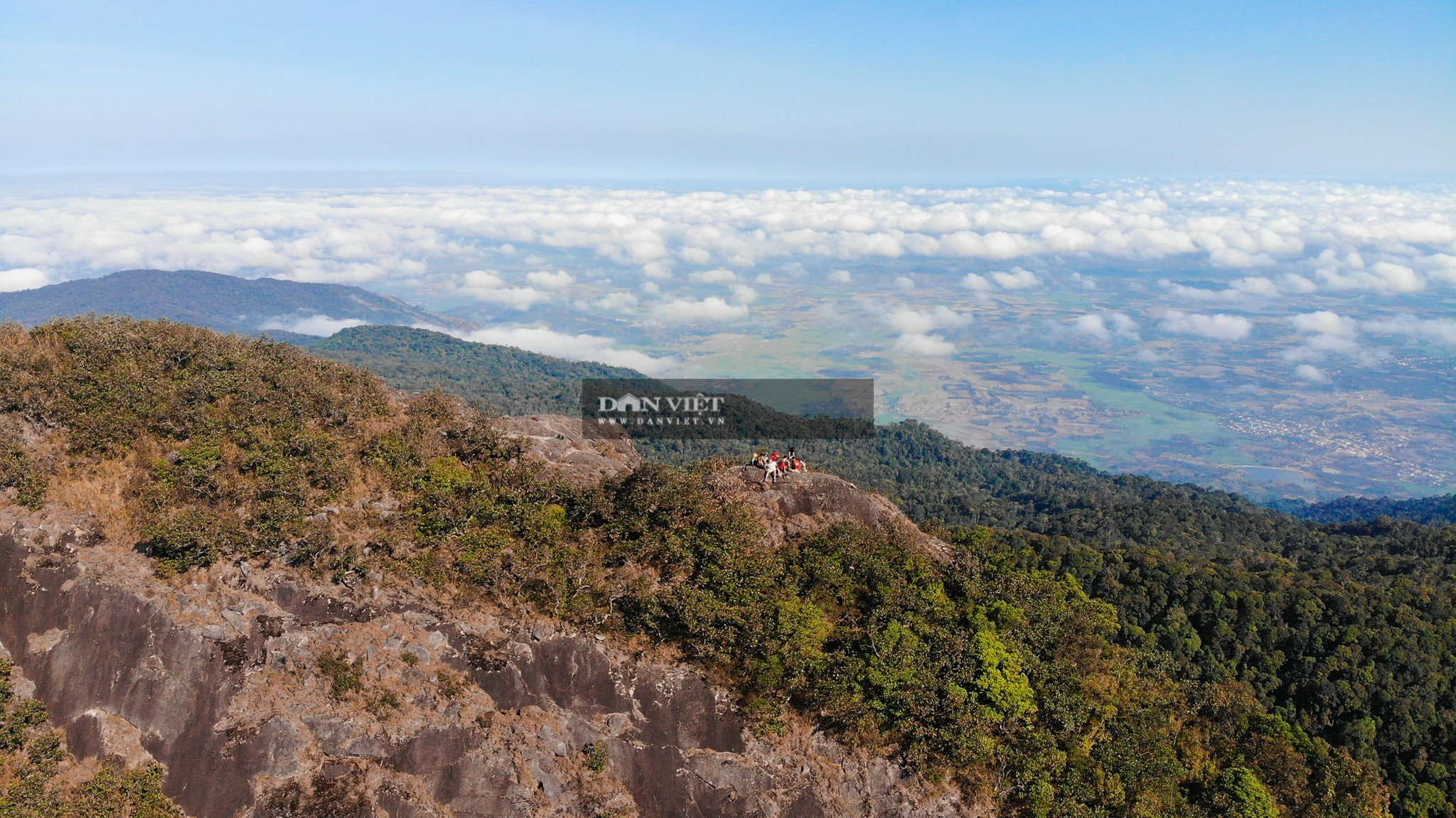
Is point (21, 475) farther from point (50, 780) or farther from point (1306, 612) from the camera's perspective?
point (1306, 612)

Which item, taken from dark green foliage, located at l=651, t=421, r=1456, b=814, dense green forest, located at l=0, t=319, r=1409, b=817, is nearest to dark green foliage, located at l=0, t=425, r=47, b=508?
dense green forest, located at l=0, t=319, r=1409, b=817

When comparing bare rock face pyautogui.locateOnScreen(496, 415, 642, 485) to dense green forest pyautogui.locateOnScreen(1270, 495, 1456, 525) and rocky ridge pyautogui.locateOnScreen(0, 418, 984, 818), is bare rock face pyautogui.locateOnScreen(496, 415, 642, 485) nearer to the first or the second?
rocky ridge pyautogui.locateOnScreen(0, 418, 984, 818)

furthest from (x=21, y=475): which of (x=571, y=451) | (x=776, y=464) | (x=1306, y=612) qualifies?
(x=1306, y=612)

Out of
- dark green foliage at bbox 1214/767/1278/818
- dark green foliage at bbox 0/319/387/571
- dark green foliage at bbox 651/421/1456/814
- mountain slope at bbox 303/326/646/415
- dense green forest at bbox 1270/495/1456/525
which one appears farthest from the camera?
mountain slope at bbox 303/326/646/415

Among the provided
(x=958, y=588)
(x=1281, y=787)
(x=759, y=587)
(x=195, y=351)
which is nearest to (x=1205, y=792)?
(x=1281, y=787)

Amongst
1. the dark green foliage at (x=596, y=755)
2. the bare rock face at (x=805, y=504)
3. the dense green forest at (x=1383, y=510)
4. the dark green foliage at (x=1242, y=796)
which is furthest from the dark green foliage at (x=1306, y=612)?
the dense green forest at (x=1383, y=510)
